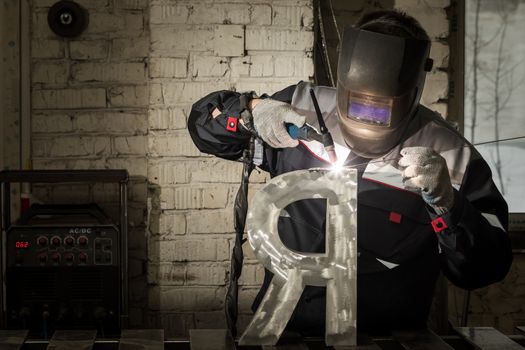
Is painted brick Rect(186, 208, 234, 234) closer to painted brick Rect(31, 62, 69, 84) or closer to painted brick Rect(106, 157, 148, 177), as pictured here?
painted brick Rect(106, 157, 148, 177)

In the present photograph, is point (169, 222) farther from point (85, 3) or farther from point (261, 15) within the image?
point (85, 3)

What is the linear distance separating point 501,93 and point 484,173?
1.03 metres

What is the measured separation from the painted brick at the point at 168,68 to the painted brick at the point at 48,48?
18.2 inches

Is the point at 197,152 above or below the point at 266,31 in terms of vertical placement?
below

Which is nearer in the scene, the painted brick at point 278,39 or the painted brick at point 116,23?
the painted brick at point 278,39

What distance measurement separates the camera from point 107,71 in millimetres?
2730

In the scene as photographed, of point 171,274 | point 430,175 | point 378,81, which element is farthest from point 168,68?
point 430,175

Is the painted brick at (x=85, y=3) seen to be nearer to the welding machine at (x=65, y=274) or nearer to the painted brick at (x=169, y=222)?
the welding machine at (x=65, y=274)

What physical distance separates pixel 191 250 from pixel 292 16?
2.85 feet

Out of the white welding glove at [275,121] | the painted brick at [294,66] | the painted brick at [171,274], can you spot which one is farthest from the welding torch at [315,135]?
the painted brick at [171,274]

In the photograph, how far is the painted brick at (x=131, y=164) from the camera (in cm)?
276

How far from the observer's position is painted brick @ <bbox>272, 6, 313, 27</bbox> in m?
2.47

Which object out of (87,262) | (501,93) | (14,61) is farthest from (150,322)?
(501,93)

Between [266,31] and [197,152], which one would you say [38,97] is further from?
[266,31]
